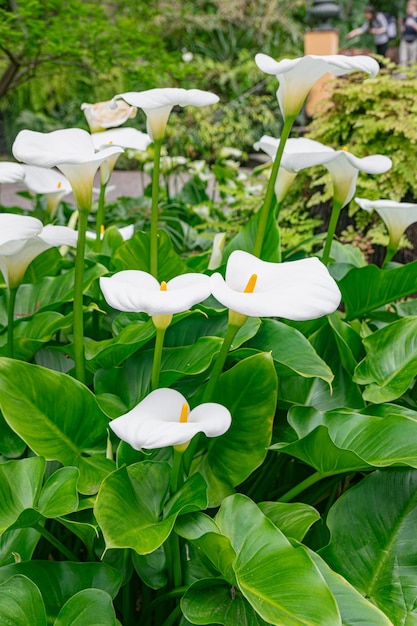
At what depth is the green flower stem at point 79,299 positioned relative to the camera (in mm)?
824

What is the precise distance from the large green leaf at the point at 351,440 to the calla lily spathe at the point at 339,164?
37 centimetres

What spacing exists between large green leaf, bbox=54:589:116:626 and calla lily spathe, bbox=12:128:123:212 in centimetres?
45

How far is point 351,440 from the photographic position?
798 millimetres

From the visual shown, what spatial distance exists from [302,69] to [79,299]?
0.43 m

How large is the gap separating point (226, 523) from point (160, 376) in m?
0.22

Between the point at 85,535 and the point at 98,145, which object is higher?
the point at 98,145

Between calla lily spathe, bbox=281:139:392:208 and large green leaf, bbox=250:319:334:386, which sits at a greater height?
calla lily spathe, bbox=281:139:392:208

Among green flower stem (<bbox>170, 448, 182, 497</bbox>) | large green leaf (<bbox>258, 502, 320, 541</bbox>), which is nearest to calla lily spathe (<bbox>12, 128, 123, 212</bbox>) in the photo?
green flower stem (<bbox>170, 448, 182, 497</bbox>)

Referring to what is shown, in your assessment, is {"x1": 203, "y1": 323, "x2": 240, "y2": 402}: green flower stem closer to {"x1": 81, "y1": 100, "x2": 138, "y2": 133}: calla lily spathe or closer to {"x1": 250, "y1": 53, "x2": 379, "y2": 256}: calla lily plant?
{"x1": 250, "y1": 53, "x2": 379, "y2": 256}: calla lily plant

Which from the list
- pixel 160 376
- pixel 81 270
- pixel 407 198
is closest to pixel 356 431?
pixel 160 376

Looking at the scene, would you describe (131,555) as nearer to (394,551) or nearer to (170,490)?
(170,490)

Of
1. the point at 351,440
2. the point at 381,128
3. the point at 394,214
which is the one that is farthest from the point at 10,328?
the point at 381,128

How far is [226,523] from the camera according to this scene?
725 mm

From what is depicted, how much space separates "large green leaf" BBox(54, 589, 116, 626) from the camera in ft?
2.19
